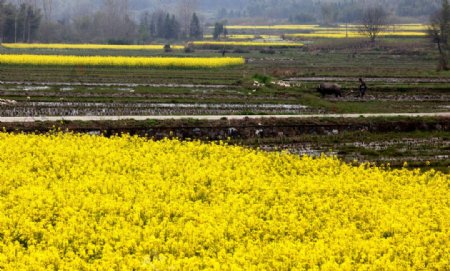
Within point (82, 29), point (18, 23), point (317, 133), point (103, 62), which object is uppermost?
point (18, 23)

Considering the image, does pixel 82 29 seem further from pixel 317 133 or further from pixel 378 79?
pixel 317 133

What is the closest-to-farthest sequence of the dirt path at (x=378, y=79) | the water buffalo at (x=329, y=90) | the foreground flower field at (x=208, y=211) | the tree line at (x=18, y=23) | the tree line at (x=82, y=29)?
the foreground flower field at (x=208, y=211), the water buffalo at (x=329, y=90), the dirt path at (x=378, y=79), the tree line at (x=18, y=23), the tree line at (x=82, y=29)

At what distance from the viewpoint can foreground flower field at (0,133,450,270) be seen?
58.4 feet

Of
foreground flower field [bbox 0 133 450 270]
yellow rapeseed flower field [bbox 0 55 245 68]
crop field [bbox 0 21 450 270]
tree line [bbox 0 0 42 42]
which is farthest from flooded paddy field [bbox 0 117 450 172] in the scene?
tree line [bbox 0 0 42 42]

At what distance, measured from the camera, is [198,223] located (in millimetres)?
20469

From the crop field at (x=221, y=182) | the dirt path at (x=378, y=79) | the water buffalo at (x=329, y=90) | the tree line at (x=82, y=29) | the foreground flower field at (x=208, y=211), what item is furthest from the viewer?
the tree line at (x=82, y=29)

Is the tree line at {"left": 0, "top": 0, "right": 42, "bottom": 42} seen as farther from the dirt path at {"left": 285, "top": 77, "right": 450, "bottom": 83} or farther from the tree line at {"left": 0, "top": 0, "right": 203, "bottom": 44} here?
the dirt path at {"left": 285, "top": 77, "right": 450, "bottom": 83}

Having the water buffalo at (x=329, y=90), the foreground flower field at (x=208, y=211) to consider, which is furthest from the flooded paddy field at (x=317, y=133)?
the water buffalo at (x=329, y=90)

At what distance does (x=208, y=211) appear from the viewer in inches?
851

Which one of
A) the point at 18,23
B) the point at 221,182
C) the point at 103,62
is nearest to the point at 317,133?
the point at 221,182

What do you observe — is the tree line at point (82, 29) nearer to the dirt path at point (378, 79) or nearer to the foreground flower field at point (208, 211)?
the dirt path at point (378, 79)

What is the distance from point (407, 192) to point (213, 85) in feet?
110

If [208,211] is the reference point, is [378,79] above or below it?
above

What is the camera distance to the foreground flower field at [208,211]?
58.4 feet
